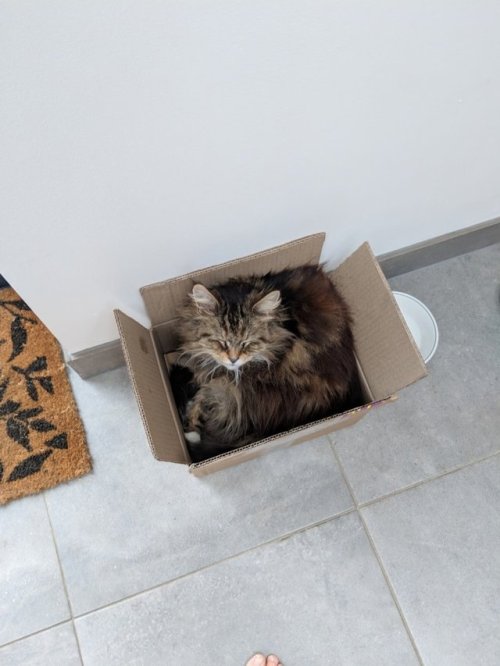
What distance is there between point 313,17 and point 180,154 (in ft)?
0.99

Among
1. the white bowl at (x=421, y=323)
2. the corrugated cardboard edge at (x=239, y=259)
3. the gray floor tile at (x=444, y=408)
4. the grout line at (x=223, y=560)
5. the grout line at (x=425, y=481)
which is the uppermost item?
the corrugated cardboard edge at (x=239, y=259)

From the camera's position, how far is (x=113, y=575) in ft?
3.93

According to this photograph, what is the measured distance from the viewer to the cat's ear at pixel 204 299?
92 cm

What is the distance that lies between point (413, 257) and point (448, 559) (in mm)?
892

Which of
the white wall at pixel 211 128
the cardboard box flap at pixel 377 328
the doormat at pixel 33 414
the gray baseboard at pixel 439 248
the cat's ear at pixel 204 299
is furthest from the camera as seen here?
the gray baseboard at pixel 439 248

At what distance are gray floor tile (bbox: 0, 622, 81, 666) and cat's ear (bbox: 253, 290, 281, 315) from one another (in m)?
0.95

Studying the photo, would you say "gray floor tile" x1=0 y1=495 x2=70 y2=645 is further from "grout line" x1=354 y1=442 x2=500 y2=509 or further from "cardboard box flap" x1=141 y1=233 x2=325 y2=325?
"grout line" x1=354 y1=442 x2=500 y2=509

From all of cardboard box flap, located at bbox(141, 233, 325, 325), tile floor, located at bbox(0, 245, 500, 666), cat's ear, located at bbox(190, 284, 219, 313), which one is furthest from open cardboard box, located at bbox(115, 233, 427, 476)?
tile floor, located at bbox(0, 245, 500, 666)

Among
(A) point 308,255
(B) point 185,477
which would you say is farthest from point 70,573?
(A) point 308,255

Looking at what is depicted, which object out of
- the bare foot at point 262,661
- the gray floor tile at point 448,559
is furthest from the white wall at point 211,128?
the bare foot at point 262,661

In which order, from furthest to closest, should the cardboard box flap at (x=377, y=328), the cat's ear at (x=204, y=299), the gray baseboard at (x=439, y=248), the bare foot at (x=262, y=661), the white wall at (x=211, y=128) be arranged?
the gray baseboard at (x=439, y=248)
the bare foot at (x=262, y=661)
the cardboard box flap at (x=377, y=328)
the cat's ear at (x=204, y=299)
the white wall at (x=211, y=128)

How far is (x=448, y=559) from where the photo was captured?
4.07 feet

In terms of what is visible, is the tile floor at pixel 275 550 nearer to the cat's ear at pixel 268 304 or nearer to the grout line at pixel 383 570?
the grout line at pixel 383 570

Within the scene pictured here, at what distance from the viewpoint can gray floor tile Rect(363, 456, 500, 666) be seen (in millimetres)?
1178
